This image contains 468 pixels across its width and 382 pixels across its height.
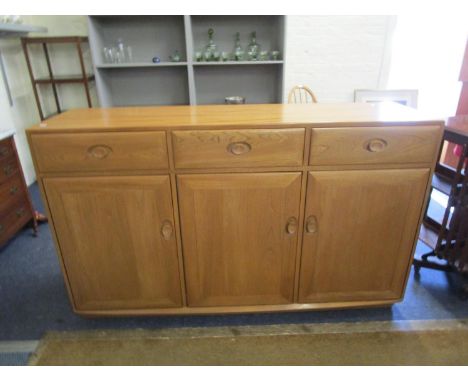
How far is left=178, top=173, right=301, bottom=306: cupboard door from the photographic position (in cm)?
115

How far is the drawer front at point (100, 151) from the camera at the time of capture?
105 centimetres

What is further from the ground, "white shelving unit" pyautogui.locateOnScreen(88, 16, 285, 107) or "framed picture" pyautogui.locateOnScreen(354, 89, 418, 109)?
"white shelving unit" pyautogui.locateOnScreen(88, 16, 285, 107)

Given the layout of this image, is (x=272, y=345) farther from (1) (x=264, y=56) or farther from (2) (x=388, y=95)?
(2) (x=388, y=95)

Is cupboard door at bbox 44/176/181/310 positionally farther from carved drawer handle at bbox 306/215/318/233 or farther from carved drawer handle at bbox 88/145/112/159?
carved drawer handle at bbox 306/215/318/233

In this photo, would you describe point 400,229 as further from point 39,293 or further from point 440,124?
point 39,293

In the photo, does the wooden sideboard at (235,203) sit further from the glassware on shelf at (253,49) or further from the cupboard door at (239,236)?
the glassware on shelf at (253,49)

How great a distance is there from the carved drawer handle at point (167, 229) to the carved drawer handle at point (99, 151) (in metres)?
0.33

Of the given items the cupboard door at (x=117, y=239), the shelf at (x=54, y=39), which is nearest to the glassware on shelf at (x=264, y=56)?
the shelf at (x=54, y=39)

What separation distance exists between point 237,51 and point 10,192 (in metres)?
1.97

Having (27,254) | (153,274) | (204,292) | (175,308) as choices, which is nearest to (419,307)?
(204,292)

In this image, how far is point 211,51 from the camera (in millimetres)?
2561

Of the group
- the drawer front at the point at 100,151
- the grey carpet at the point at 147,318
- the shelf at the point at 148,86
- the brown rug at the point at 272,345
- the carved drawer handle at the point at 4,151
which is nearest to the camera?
the drawer front at the point at 100,151

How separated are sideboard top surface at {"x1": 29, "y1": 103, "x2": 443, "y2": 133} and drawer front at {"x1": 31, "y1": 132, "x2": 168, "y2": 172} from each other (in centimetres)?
3

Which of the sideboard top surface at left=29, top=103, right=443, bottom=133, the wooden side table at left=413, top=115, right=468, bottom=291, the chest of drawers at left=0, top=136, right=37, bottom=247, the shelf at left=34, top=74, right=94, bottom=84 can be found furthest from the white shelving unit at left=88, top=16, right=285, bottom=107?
the wooden side table at left=413, top=115, right=468, bottom=291
